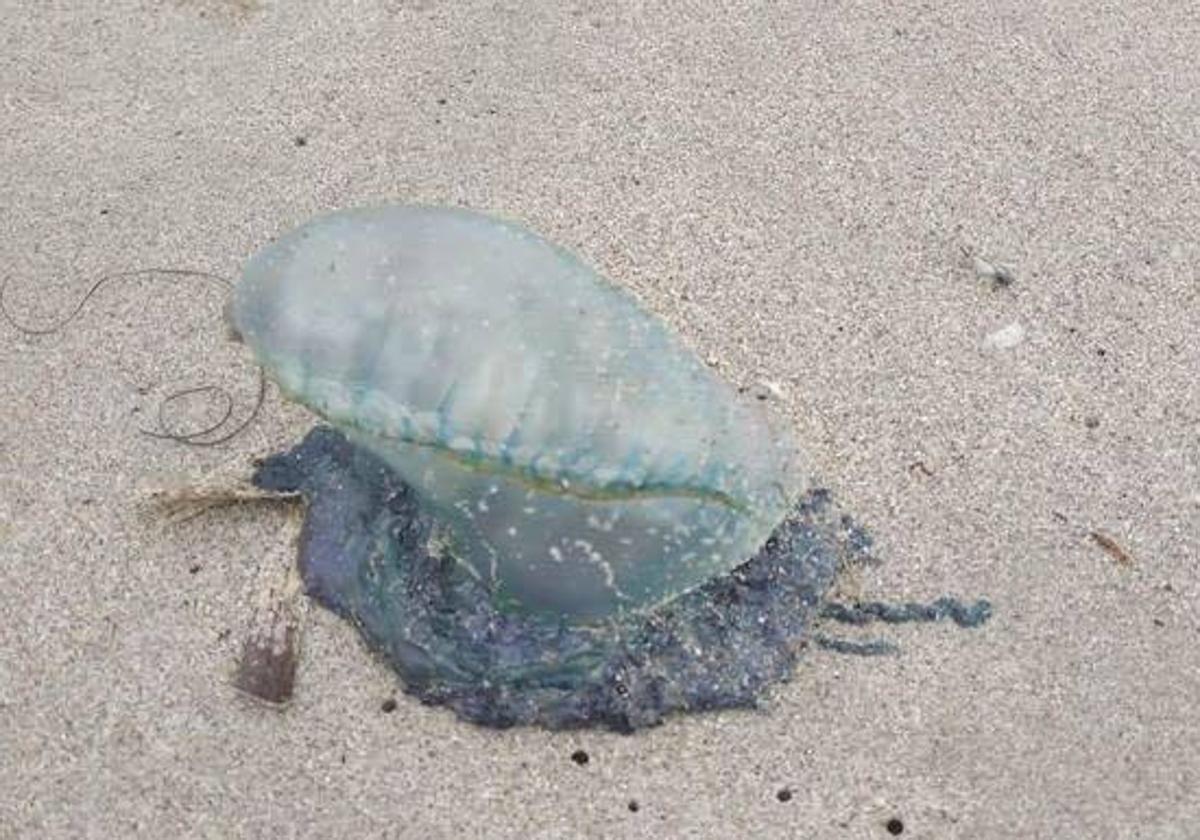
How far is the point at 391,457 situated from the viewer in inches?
83.0

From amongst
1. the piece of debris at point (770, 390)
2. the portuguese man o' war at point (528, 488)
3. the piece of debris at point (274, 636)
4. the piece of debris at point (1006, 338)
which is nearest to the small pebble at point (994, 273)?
the piece of debris at point (1006, 338)

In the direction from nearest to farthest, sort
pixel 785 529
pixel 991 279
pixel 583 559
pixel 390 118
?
pixel 583 559
pixel 785 529
pixel 991 279
pixel 390 118

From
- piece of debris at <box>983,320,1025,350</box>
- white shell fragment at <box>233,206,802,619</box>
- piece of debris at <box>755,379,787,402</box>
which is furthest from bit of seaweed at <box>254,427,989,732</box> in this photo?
piece of debris at <box>983,320,1025,350</box>

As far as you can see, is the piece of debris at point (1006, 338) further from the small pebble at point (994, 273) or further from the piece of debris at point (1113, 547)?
the piece of debris at point (1113, 547)

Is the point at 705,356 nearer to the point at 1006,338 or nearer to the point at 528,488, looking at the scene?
the point at 1006,338

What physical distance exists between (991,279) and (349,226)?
4.43ft

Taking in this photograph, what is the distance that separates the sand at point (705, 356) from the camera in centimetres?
209

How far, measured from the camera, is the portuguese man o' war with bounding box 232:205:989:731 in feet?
6.23

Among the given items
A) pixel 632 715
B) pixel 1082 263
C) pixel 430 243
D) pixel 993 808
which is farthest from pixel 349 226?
pixel 1082 263

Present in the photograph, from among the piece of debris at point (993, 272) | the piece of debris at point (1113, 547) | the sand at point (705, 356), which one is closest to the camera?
the sand at point (705, 356)

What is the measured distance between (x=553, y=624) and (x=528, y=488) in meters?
0.27

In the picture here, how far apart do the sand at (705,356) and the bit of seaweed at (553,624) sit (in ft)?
0.13

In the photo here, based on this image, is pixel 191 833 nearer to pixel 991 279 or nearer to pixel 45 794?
pixel 45 794

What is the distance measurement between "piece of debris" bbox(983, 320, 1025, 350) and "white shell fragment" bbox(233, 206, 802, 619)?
761 millimetres
